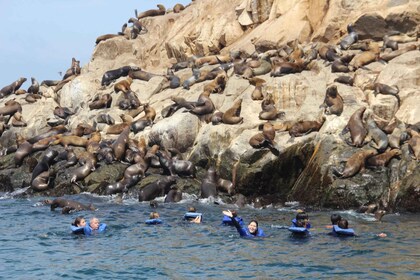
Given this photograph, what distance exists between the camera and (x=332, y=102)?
89.3 ft

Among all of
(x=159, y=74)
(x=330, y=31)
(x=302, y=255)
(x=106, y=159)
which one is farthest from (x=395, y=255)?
(x=159, y=74)

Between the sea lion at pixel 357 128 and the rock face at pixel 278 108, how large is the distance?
297 mm

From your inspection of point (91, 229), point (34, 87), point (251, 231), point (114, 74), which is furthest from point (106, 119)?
point (251, 231)

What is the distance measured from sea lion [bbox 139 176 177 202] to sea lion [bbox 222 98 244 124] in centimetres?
321

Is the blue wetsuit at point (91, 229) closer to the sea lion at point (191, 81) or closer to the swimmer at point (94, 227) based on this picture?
the swimmer at point (94, 227)

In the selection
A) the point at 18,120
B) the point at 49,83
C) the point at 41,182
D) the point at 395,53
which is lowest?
the point at 41,182

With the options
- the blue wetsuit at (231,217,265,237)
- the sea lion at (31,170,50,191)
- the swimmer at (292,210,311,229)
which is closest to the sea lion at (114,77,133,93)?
the sea lion at (31,170,50,191)

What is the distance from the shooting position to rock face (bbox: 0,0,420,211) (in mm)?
24375

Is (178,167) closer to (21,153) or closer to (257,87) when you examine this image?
(257,87)

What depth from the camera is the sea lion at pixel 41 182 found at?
29.0 m

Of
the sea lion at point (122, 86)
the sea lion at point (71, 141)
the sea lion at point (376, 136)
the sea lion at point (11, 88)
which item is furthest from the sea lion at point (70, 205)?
the sea lion at point (11, 88)

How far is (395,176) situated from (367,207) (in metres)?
1.80

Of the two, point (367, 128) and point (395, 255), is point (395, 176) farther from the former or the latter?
point (395, 255)

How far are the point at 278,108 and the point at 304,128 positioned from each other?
3.15 m
